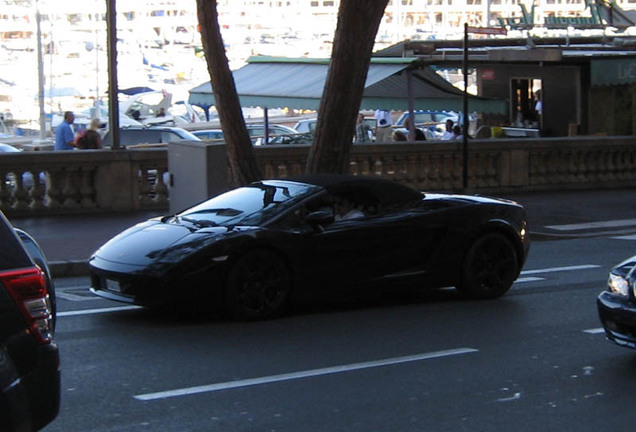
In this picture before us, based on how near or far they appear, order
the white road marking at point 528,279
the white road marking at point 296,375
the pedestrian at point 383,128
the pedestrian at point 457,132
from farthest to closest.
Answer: the pedestrian at point 383,128 → the pedestrian at point 457,132 → the white road marking at point 528,279 → the white road marking at point 296,375

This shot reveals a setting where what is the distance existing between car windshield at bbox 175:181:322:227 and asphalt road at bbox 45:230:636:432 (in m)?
1.01

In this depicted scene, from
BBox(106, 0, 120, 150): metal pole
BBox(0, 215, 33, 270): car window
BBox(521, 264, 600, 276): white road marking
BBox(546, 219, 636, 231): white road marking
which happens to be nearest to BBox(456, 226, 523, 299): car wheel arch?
BBox(521, 264, 600, 276): white road marking

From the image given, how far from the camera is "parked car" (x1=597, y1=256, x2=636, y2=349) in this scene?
815cm

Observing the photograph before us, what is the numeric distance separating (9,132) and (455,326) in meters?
48.7

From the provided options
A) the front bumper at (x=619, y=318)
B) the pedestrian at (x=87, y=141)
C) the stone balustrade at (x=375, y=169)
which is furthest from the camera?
the pedestrian at (x=87, y=141)

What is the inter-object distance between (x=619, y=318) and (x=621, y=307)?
0.27ft

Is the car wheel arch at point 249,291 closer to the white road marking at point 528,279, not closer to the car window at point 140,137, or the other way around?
the white road marking at point 528,279

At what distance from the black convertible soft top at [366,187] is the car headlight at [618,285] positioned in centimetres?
326

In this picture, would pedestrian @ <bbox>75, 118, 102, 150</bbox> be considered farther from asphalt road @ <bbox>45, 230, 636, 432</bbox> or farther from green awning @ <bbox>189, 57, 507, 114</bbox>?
asphalt road @ <bbox>45, 230, 636, 432</bbox>

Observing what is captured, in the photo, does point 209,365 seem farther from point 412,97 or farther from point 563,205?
point 412,97

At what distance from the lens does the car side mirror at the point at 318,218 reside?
1059 cm

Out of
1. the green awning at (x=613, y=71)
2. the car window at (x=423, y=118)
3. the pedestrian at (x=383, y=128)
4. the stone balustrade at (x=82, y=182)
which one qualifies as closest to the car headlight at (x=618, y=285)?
the stone balustrade at (x=82, y=182)

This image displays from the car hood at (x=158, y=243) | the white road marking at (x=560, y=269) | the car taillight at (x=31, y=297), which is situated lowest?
the white road marking at (x=560, y=269)

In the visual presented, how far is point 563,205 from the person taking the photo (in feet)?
69.4
